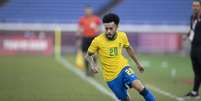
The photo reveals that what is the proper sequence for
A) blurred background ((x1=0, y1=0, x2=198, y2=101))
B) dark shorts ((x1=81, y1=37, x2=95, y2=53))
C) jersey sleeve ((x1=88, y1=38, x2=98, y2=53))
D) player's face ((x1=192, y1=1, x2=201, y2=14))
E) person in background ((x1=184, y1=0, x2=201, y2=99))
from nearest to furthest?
1. jersey sleeve ((x1=88, y1=38, x2=98, y2=53))
2. player's face ((x1=192, y1=1, x2=201, y2=14))
3. person in background ((x1=184, y1=0, x2=201, y2=99))
4. blurred background ((x1=0, y1=0, x2=198, y2=101))
5. dark shorts ((x1=81, y1=37, x2=95, y2=53))

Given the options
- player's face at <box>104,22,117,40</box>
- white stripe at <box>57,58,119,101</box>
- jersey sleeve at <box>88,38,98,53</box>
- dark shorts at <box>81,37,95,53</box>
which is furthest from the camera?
dark shorts at <box>81,37,95,53</box>

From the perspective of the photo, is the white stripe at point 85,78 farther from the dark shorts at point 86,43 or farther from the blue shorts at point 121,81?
the blue shorts at point 121,81

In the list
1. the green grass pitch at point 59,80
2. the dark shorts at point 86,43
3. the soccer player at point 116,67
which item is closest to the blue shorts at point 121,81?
the soccer player at point 116,67

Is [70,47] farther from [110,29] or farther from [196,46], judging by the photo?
[110,29]

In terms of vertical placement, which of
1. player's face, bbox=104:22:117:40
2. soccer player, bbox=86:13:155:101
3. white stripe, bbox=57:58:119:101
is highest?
player's face, bbox=104:22:117:40

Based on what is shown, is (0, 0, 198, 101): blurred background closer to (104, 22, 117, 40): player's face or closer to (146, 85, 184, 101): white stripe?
(146, 85, 184, 101): white stripe

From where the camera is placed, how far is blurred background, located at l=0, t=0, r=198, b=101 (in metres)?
14.5

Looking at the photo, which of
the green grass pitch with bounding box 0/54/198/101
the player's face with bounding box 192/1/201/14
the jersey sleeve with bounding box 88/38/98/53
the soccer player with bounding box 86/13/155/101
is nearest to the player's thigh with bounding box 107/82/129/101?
the soccer player with bounding box 86/13/155/101

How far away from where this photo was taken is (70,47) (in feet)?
93.9

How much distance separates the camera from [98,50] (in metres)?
9.76

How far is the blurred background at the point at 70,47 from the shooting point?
14.5 m

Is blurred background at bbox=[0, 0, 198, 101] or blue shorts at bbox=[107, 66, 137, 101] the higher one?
blue shorts at bbox=[107, 66, 137, 101]

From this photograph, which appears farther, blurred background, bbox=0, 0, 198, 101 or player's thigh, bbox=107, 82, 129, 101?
blurred background, bbox=0, 0, 198, 101

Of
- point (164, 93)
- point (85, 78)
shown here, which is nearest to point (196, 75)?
point (164, 93)
